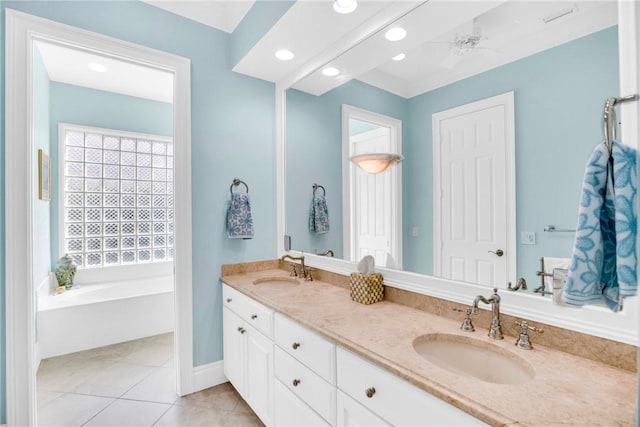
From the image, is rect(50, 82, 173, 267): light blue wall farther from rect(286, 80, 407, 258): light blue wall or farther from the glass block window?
rect(286, 80, 407, 258): light blue wall

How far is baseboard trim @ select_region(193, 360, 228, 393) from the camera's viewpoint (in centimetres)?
222

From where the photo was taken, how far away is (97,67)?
3027 mm

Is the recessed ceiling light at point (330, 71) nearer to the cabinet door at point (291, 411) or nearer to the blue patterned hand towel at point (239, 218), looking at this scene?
the blue patterned hand towel at point (239, 218)

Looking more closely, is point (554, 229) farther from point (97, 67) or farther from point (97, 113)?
point (97, 113)

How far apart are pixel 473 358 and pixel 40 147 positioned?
374 cm

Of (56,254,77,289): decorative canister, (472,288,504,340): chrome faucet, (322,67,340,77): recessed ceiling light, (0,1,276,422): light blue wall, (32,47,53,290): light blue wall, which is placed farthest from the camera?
(56,254,77,289): decorative canister

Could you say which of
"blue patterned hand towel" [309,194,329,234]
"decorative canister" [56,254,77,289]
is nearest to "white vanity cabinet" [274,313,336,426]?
"blue patterned hand towel" [309,194,329,234]

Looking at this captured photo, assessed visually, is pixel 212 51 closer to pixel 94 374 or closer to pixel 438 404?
pixel 438 404

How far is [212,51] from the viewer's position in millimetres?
2303

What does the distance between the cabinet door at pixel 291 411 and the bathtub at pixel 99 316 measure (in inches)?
87.6

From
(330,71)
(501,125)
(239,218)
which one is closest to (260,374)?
(239,218)

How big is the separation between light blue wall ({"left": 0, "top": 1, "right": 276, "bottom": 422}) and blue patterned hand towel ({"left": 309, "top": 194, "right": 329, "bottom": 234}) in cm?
45

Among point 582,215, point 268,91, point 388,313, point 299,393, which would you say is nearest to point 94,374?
point 299,393

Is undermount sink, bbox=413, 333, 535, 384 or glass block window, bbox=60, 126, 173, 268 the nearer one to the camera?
undermount sink, bbox=413, 333, 535, 384
